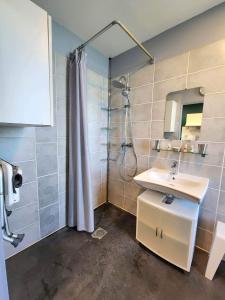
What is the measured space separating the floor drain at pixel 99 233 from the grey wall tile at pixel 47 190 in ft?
2.10

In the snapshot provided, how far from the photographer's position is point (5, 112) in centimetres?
90

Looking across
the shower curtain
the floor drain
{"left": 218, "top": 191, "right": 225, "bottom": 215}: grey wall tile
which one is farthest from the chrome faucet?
the floor drain

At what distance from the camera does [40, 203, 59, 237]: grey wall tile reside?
1667mm

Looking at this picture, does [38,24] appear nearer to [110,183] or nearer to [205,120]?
[205,120]

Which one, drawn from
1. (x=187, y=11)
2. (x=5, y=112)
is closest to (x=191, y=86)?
(x=187, y=11)

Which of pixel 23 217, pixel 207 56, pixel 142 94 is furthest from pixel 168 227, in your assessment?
pixel 207 56

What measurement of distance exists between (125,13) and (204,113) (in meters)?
1.25

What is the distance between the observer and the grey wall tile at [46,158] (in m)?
1.55

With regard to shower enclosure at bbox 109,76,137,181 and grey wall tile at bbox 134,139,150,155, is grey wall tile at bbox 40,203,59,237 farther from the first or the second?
grey wall tile at bbox 134,139,150,155

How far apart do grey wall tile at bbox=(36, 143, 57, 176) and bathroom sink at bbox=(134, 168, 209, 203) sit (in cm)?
95

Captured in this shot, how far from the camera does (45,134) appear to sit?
5.16ft

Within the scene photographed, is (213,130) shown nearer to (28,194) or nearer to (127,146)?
(127,146)

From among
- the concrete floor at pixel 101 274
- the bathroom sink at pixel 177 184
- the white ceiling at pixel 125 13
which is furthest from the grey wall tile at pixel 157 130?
the concrete floor at pixel 101 274

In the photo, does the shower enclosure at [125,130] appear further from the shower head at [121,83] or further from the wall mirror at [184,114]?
the wall mirror at [184,114]
